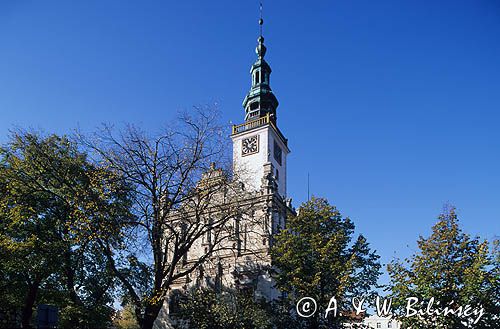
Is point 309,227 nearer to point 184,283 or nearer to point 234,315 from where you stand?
point 234,315

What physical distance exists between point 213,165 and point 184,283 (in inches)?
859

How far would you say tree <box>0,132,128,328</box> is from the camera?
21.0 meters

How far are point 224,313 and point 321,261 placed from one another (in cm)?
708

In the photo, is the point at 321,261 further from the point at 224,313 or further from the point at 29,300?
the point at 29,300

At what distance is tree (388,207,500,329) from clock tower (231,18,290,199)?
785 inches

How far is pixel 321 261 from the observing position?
26906 mm

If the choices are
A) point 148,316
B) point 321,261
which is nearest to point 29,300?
point 148,316

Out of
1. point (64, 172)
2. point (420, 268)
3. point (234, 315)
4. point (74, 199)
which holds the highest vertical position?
point (64, 172)

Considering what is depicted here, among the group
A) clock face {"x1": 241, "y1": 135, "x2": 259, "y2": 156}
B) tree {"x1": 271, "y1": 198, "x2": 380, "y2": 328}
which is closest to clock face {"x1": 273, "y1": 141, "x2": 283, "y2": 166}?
clock face {"x1": 241, "y1": 135, "x2": 259, "y2": 156}

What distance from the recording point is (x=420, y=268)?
22750mm

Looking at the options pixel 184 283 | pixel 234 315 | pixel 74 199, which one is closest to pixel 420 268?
pixel 234 315

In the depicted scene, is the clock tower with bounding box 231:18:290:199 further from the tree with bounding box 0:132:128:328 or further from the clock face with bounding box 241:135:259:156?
the tree with bounding box 0:132:128:328

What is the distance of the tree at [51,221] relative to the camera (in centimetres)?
2105

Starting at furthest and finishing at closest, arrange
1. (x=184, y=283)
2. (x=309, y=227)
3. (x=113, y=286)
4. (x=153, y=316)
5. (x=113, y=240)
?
(x=184, y=283)
(x=309, y=227)
(x=113, y=286)
(x=113, y=240)
(x=153, y=316)
